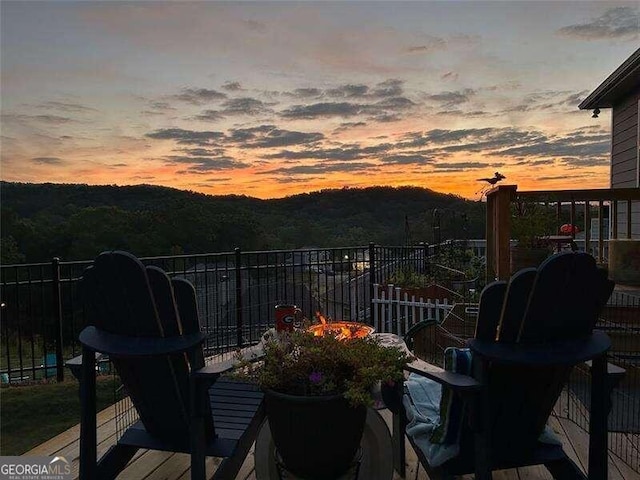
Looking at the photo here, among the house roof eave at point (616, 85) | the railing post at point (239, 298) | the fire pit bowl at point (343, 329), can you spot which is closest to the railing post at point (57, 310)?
the railing post at point (239, 298)

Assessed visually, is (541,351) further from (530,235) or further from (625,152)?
(625,152)

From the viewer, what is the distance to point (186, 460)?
7.91 ft

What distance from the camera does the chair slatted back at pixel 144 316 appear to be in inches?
70.4

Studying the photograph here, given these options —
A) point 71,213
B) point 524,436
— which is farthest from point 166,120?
point 524,436

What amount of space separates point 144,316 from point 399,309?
14.1 ft

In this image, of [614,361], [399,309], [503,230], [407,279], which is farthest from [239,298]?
[614,361]

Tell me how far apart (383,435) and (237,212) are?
8280mm

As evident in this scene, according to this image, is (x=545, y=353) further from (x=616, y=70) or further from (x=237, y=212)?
(x=237, y=212)

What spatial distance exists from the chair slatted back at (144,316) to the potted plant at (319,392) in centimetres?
32

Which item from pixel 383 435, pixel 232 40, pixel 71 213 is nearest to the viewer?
pixel 383 435

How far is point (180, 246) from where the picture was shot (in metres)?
9.75

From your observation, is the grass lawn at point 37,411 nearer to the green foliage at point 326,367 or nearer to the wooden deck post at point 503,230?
the green foliage at point 326,367

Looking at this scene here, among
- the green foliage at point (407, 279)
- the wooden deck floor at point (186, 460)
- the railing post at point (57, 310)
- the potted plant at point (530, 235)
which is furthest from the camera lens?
the green foliage at point (407, 279)

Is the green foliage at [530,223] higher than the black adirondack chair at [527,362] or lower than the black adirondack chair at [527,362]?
higher
